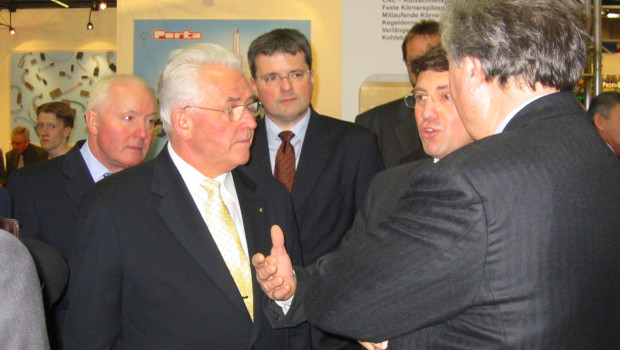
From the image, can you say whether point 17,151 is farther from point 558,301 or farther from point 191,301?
point 558,301

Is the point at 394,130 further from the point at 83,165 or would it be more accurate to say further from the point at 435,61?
the point at 83,165

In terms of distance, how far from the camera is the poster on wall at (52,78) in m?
12.4

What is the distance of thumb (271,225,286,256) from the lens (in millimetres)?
1879

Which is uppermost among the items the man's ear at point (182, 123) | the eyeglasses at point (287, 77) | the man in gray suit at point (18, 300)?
the eyeglasses at point (287, 77)


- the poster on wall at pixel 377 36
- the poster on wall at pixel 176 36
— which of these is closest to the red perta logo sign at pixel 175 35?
the poster on wall at pixel 176 36

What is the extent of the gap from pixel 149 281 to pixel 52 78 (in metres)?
12.1

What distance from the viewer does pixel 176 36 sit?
206 inches

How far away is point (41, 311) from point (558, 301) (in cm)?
102

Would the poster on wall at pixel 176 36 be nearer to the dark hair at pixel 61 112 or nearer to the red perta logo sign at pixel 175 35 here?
the red perta logo sign at pixel 175 35

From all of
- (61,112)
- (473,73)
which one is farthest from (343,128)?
(61,112)

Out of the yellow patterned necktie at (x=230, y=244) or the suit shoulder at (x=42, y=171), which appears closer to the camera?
the yellow patterned necktie at (x=230, y=244)

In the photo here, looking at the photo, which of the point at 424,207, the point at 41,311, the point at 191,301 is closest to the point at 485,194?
the point at 424,207

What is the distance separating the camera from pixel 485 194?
44.6 inches

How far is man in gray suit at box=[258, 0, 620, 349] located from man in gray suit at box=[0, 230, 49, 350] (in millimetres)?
604
